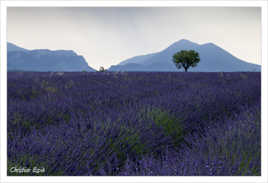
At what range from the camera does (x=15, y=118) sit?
7.80ft

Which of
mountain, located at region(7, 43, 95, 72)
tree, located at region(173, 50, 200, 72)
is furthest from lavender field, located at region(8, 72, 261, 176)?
mountain, located at region(7, 43, 95, 72)

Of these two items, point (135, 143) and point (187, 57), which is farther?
point (187, 57)

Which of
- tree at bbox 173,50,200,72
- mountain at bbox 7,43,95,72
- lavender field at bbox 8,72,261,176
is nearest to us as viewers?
lavender field at bbox 8,72,261,176

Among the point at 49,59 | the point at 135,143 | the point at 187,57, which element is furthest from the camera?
the point at 49,59

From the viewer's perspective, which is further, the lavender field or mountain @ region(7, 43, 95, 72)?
mountain @ region(7, 43, 95, 72)

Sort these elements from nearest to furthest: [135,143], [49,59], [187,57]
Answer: [135,143] < [187,57] < [49,59]

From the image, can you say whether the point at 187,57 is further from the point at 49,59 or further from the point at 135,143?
the point at 49,59

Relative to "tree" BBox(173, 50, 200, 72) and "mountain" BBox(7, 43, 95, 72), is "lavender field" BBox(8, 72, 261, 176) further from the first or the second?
"mountain" BBox(7, 43, 95, 72)

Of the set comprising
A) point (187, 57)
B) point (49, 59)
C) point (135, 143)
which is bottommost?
point (135, 143)

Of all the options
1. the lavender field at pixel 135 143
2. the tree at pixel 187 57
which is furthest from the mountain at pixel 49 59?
the lavender field at pixel 135 143

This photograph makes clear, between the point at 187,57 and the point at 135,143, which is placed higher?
the point at 187,57

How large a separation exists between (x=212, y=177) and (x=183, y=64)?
1213 inches

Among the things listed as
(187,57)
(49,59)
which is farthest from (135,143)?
(49,59)

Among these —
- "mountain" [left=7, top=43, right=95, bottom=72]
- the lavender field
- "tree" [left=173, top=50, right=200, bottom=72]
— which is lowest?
the lavender field
